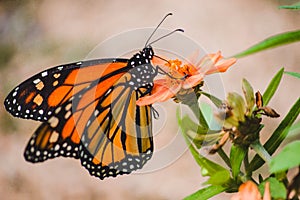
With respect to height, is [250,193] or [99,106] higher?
[99,106]

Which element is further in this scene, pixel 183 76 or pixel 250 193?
pixel 183 76

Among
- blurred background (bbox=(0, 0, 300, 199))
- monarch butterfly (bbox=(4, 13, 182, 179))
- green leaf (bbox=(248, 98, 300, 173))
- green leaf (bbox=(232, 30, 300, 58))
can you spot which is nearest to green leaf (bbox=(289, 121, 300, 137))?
green leaf (bbox=(248, 98, 300, 173))

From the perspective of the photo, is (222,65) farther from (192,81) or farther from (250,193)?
(250,193)

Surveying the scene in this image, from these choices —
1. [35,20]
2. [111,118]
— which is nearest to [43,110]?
[111,118]

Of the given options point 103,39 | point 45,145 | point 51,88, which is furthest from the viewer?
point 103,39

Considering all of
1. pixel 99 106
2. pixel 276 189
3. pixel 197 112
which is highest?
pixel 99 106

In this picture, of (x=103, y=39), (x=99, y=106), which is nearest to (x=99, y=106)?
(x=99, y=106)

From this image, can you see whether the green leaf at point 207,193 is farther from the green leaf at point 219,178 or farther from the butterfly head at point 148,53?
the butterfly head at point 148,53

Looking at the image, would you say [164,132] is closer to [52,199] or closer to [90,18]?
[52,199]
